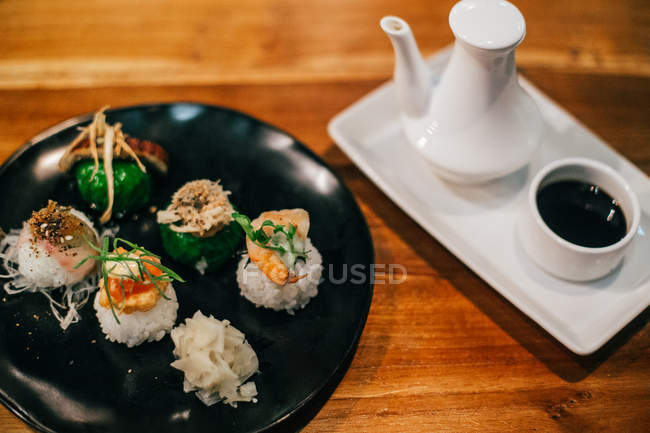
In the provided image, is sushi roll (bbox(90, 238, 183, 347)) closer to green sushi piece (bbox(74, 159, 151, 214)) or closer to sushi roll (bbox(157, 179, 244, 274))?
sushi roll (bbox(157, 179, 244, 274))

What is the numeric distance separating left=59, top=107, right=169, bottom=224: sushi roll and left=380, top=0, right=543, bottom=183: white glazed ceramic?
937 millimetres

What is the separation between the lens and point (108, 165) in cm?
168

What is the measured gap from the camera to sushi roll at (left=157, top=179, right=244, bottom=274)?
63.3 inches

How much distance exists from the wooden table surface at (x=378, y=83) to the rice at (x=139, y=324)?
1.20ft

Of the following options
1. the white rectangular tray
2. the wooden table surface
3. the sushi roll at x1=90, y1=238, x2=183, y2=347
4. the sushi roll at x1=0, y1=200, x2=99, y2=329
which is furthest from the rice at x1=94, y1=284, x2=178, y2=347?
the white rectangular tray

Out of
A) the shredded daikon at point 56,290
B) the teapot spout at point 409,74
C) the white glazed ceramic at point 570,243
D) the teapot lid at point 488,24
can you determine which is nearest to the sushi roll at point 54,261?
the shredded daikon at point 56,290

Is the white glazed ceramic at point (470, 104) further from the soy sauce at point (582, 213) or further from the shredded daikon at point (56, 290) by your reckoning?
the shredded daikon at point (56, 290)

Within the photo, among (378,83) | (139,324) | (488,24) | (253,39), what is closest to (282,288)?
(139,324)

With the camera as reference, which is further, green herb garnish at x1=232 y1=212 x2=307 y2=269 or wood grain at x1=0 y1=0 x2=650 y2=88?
wood grain at x1=0 y1=0 x2=650 y2=88

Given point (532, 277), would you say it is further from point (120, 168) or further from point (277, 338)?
point (120, 168)

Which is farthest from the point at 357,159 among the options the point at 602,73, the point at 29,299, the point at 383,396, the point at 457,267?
the point at 602,73

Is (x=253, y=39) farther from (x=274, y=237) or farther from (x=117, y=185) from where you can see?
(x=274, y=237)

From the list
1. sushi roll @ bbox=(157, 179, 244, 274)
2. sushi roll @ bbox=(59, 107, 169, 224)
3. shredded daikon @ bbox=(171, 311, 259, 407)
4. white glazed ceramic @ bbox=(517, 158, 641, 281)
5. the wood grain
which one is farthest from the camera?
the wood grain

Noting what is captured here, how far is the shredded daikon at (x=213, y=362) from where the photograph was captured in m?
1.37
